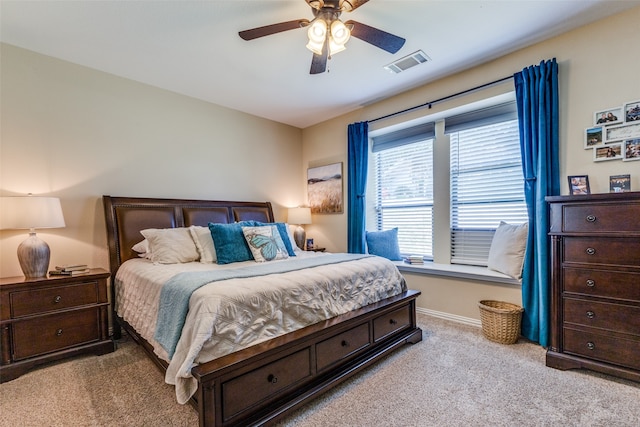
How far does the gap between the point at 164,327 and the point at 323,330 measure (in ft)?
3.20

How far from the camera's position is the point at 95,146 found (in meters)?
3.03

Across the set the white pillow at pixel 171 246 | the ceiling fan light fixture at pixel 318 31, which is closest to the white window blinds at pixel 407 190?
the ceiling fan light fixture at pixel 318 31

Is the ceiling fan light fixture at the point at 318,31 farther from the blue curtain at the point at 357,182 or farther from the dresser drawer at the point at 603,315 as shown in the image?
the dresser drawer at the point at 603,315

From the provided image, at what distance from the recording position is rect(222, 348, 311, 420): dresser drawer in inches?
59.0

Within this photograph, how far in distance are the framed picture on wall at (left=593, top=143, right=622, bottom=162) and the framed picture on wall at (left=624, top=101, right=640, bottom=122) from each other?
0.64 feet

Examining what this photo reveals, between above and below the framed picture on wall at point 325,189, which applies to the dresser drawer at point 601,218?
below

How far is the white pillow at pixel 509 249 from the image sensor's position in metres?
2.79

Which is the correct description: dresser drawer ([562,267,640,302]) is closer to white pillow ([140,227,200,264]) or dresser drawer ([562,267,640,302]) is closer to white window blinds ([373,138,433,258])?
white window blinds ([373,138,433,258])

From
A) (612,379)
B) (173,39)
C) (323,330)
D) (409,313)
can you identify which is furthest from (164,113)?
(612,379)

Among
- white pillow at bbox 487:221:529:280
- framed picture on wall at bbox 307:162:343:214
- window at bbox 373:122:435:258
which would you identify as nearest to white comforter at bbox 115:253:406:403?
white pillow at bbox 487:221:529:280

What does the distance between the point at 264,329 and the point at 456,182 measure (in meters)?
2.86

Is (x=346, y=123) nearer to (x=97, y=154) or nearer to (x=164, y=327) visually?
(x=97, y=154)

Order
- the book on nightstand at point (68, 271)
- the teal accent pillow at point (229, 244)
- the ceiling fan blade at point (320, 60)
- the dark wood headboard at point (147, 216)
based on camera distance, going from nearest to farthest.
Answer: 1. the ceiling fan blade at point (320, 60)
2. the book on nightstand at point (68, 271)
3. the teal accent pillow at point (229, 244)
4. the dark wood headboard at point (147, 216)

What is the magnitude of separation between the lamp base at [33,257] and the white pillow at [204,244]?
1150mm
